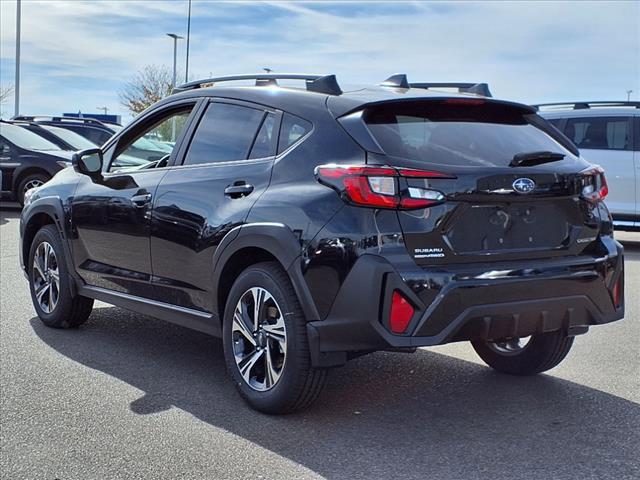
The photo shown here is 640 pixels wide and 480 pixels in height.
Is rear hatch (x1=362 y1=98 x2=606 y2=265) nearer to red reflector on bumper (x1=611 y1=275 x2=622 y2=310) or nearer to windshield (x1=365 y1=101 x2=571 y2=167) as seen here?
windshield (x1=365 y1=101 x2=571 y2=167)

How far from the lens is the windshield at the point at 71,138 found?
17.1 m

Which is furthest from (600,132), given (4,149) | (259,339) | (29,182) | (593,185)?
(4,149)

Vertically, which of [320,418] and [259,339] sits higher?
[259,339]

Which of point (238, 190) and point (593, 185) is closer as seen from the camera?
point (593, 185)

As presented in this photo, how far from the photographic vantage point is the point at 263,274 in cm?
433

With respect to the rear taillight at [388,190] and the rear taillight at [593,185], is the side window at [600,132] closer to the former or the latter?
the rear taillight at [593,185]

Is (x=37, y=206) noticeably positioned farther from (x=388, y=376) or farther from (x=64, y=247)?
(x=388, y=376)

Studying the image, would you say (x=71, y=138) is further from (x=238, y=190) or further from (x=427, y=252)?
(x=427, y=252)

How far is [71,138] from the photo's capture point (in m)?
17.4

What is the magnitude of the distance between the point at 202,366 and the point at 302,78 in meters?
1.95

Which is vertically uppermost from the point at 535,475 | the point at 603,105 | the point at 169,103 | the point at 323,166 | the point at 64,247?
the point at 603,105

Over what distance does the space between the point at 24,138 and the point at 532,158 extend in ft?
44.8

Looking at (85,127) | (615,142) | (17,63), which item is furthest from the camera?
(17,63)

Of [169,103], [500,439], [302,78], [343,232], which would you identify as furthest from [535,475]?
[169,103]
